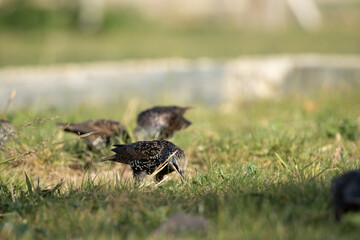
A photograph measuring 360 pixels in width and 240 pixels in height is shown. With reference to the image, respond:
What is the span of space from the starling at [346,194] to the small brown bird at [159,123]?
2.16 m

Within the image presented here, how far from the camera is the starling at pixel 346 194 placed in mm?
2512

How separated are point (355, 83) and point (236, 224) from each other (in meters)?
5.67

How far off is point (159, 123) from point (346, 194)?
233cm

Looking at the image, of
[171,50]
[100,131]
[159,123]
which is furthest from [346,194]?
[171,50]

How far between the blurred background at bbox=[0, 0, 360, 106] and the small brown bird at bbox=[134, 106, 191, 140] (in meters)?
1.43

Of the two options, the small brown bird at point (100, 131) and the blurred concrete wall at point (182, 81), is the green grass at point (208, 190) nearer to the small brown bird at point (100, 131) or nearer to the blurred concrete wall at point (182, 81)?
the small brown bird at point (100, 131)

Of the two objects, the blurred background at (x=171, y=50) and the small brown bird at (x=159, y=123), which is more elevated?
the blurred background at (x=171, y=50)

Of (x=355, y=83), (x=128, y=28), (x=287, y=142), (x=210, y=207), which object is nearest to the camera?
(x=210, y=207)

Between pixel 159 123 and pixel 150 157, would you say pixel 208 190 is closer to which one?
pixel 150 157

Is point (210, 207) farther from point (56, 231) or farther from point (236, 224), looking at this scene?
point (56, 231)

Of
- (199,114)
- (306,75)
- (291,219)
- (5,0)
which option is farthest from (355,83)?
(5,0)

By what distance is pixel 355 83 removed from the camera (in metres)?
7.79

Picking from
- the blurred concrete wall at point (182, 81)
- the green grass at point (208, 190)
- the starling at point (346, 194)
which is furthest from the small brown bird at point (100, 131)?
the blurred concrete wall at point (182, 81)

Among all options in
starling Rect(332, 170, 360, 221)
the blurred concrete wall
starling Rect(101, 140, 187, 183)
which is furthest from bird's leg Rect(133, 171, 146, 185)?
the blurred concrete wall
